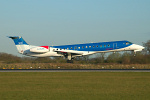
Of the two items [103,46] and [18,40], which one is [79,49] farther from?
[18,40]

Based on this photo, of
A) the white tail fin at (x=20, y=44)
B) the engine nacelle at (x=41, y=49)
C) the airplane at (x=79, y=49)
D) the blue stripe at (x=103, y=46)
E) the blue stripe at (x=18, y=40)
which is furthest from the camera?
the blue stripe at (x=18, y=40)

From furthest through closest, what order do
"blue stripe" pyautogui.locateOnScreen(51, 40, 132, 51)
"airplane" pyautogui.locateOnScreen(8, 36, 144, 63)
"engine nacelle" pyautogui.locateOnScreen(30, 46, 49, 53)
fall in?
1. "engine nacelle" pyautogui.locateOnScreen(30, 46, 49, 53)
2. "airplane" pyautogui.locateOnScreen(8, 36, 144, 63)
3. "blue stripe" pyautogui.locateOnScreen(51, 40, 132, 51)

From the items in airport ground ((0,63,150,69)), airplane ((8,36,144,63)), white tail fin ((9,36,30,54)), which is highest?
white tail fin ((9,36,30,54))

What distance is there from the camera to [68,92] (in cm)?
1634

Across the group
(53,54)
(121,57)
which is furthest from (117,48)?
(53,54)

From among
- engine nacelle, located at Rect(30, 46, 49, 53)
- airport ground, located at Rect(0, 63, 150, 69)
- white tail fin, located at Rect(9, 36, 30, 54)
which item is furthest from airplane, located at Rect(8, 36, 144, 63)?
airport ground, located at Rect(0, 63, 150, 69)

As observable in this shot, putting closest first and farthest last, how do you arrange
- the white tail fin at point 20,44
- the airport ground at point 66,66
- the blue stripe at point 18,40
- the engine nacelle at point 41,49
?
1. the airport ground at point 66,66
2. the engine nacelle at point 41,49
3. the white tail fin at point 20,44
4. the blue stripe at point 18,40

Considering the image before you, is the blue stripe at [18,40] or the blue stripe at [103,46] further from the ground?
the blue stripe at [18,40]

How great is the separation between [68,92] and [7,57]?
146 feet

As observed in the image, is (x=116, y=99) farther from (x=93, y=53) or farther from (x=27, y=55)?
(x=27, y=55)

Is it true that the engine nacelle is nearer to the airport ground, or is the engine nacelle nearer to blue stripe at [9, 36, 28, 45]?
the airport ground

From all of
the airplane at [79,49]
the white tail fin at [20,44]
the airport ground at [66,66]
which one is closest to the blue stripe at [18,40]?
the white tail fin at [20,44]

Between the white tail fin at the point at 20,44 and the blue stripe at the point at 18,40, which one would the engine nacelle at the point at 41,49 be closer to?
the white tail fin at the point at 20,44

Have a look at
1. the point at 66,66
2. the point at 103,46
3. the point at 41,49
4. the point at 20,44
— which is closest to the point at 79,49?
the point at 103,46
